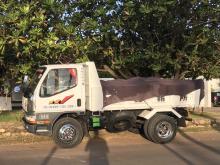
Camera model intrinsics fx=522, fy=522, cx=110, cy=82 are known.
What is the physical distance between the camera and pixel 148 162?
38.5 feet

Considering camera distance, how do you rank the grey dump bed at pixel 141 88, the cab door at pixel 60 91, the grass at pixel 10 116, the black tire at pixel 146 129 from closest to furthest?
the cab door at pixel 60 91 < the grey dump bed at pixel 141 88 < the black tire at pixel 146 129 < the grass at pixel 10 116

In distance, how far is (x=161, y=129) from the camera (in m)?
15.3

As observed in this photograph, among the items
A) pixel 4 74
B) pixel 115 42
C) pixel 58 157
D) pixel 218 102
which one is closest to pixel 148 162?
pixel 58 157

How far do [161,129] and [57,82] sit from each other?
3397mm

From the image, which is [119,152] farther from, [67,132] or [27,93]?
[27,93]

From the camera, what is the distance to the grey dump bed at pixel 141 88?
15.0 metres

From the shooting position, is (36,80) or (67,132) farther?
(36,80)

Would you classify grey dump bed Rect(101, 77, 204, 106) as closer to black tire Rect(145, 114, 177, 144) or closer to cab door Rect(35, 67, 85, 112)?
black tire Rect(145, 114, 177, 144)

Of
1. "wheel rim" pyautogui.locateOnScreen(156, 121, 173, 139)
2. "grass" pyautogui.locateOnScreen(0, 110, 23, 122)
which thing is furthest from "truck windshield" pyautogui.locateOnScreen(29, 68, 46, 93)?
"wheel rim" pyautogui.locateOnScreen(156, 121, 173, 139)

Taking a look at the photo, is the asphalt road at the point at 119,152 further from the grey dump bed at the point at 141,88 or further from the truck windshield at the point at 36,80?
the truck windshield at the point at 36,80

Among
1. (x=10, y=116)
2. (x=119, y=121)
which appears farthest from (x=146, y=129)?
(x=10, y=116)

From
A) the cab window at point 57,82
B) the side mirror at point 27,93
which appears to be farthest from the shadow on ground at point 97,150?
the side mirror at point 27,93

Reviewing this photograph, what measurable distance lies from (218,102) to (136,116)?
22721 mm

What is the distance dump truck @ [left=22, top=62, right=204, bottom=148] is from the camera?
1438 centimetres
